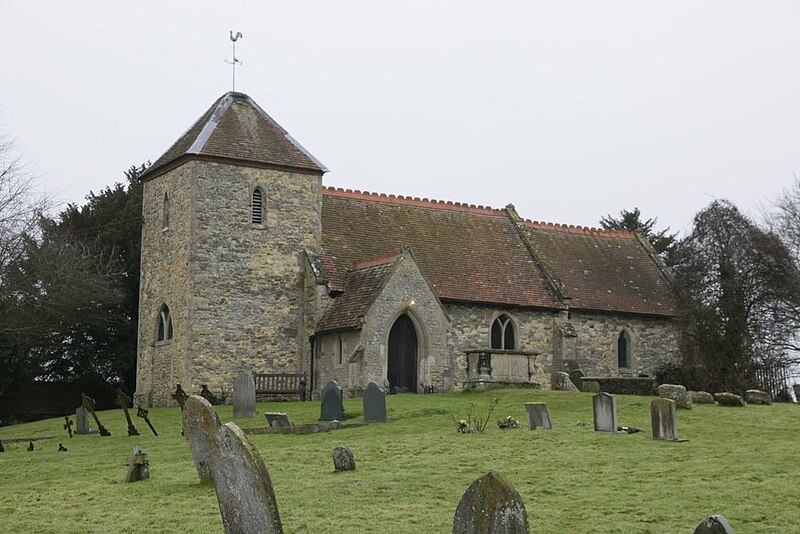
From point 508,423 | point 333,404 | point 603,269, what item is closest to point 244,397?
point 333,404

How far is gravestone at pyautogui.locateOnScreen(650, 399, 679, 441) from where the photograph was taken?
68.7 feet

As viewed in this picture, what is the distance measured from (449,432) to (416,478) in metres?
5.98

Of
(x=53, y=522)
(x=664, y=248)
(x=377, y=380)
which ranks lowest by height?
(x=53, y=522)

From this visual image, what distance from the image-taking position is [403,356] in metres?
35.0

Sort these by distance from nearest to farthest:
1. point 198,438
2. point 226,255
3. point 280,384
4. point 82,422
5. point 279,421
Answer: point 198,438 → point 279,421 → point 82,422 → point 280,384 → point 226,255

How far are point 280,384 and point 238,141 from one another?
27.2 feet

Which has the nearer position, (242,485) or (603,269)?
(242,485)

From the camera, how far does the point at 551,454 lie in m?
19.4

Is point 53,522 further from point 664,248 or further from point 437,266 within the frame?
point 664,248

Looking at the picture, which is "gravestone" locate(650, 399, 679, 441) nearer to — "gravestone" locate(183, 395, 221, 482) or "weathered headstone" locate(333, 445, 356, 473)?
"weathered headstone" locate(333, 445, 356, 473)

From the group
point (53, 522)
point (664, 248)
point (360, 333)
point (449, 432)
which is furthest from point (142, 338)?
point (664, 248)

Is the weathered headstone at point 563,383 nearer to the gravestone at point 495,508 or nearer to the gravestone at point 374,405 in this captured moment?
the gravestone at point 374,405

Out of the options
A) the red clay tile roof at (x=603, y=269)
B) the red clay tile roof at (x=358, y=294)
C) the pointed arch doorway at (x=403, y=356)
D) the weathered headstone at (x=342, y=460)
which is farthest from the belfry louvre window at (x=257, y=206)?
the weathered headstone at (x=342, y=460)

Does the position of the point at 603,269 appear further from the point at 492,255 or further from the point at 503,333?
the point at 503,333
